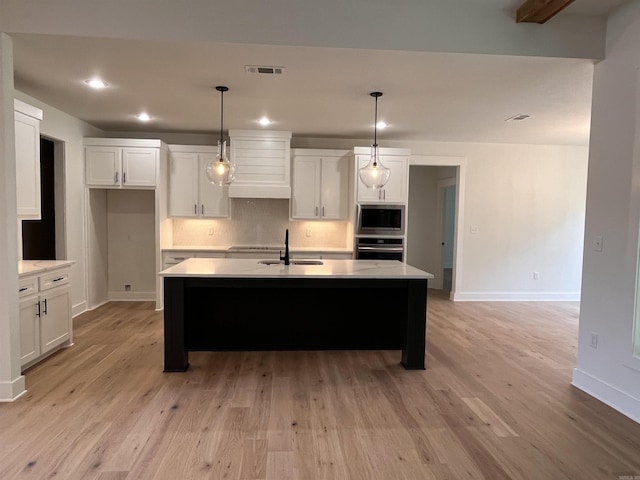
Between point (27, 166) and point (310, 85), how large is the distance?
259cm

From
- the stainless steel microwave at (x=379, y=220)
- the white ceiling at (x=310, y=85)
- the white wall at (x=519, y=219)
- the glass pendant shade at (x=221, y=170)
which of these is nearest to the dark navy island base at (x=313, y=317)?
the glass pendant shade at (x=221, y=170)

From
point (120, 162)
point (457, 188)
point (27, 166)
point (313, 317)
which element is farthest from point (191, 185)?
point (457, 188)

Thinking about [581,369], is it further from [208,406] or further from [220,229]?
[220,229]

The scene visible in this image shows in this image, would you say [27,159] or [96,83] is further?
[96,83]

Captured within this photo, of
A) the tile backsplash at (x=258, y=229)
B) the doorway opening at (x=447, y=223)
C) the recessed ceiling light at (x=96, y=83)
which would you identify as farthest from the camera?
the doorway opening at (x=447, y=223)

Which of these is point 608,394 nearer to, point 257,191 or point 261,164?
point 257,191

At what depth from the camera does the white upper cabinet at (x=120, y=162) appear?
17.3ft

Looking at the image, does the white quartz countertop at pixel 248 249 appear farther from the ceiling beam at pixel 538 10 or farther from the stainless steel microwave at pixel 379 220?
the ceiling beam at pixel 538 10

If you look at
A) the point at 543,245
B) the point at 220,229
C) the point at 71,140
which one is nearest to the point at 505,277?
the point at 543,245

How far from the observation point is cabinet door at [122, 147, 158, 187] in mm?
5305

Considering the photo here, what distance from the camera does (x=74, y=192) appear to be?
5.02 metres

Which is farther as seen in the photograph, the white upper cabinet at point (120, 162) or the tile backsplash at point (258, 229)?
the tile backsplash at point (258, 229)

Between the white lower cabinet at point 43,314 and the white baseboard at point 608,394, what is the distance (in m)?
4.44

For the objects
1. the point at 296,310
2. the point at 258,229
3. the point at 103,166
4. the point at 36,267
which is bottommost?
the point at 296,310
